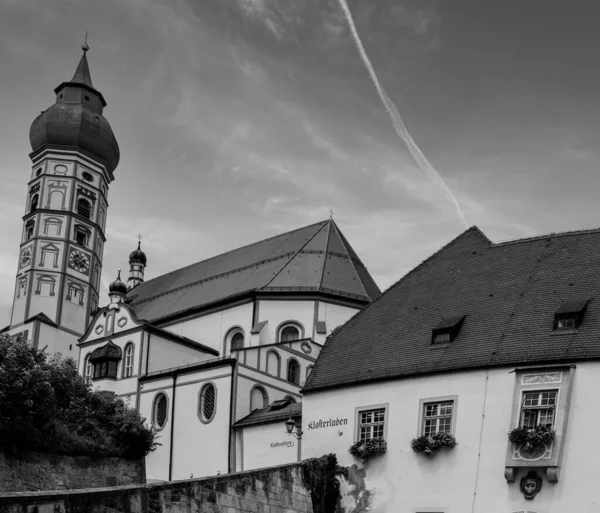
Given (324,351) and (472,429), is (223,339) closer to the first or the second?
(324,351)

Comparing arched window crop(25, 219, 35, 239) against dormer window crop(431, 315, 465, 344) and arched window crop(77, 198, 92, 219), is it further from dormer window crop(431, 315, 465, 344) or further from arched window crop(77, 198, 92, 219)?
dormer window crop(431, 315, 465, 344)

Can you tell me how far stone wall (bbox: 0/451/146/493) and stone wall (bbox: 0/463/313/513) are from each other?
6.81 metres

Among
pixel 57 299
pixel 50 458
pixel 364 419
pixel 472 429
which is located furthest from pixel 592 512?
pixel 57 299

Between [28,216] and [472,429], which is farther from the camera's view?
[28,216]

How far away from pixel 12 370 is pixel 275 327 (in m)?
25.0

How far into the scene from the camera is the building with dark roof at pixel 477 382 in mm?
26969

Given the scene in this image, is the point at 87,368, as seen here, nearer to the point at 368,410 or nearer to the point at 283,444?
the point at 283,444

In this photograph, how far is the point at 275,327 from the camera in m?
54.6

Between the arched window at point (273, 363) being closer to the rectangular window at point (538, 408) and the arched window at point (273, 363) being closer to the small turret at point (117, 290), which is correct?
the small turret at point (117, 290)

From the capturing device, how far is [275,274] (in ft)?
187

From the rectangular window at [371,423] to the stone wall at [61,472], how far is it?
9.31 meters

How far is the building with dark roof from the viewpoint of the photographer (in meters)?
27.0

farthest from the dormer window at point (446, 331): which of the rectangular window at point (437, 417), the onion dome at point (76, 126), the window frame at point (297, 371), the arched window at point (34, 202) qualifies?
the onion dome at point (76, 126)

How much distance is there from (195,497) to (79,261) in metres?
48.2
